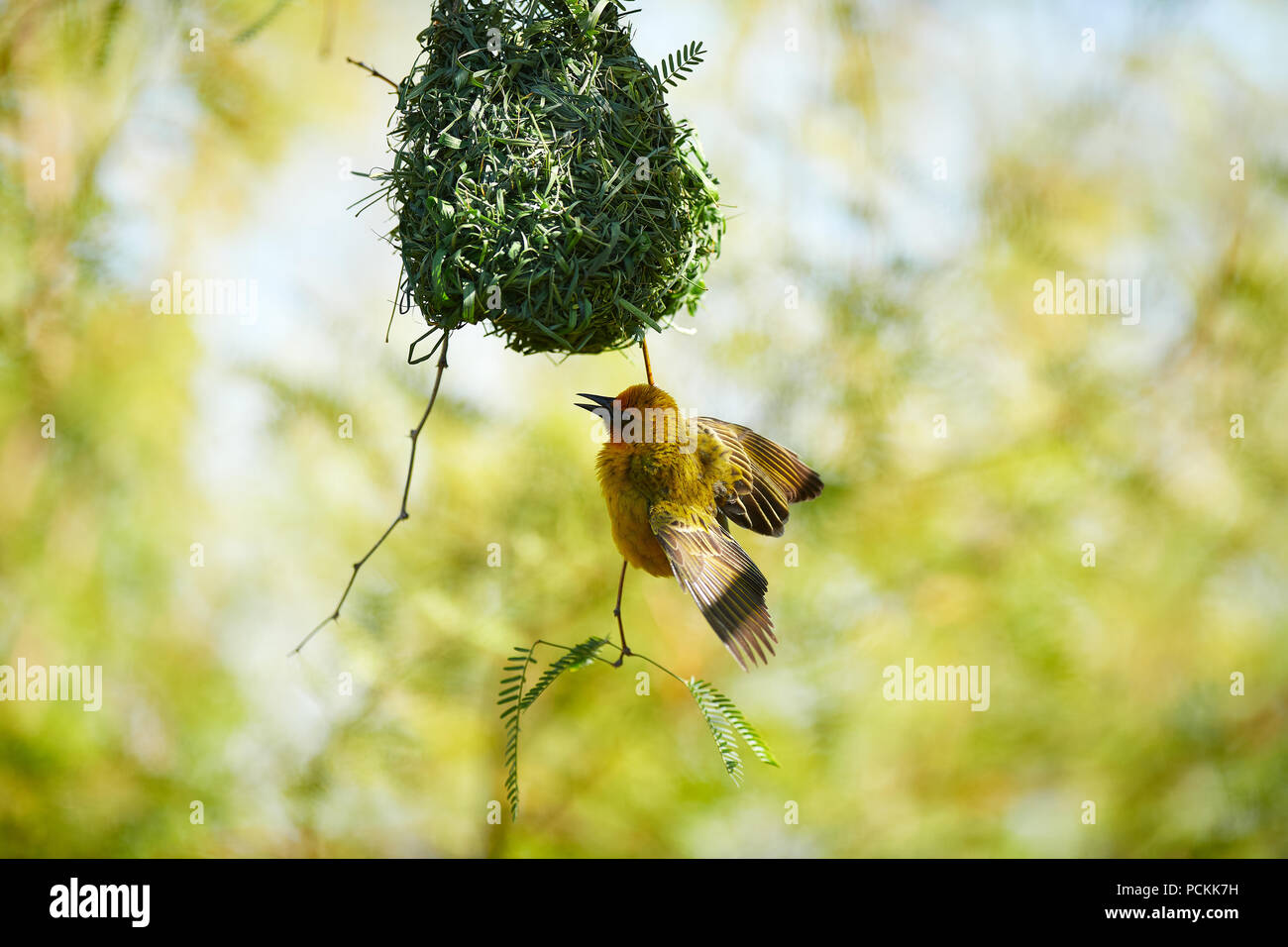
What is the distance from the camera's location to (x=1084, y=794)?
416 cm

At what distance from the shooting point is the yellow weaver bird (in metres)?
1.58

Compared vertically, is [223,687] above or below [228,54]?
below

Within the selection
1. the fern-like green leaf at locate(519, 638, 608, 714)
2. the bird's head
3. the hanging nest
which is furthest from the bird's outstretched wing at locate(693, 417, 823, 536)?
the fern-like green leaf at locate(519, 638, 608, 714)

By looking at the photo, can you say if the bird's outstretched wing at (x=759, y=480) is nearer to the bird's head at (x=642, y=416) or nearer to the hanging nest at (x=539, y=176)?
the bird's head at (x=642, y=416)

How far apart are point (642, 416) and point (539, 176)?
477 millimetres

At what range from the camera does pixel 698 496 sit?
5.97 ft

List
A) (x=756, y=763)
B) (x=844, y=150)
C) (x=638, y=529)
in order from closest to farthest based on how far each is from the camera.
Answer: (x=638, y=529) → (x=844, y=150) → (x=756, y=763)

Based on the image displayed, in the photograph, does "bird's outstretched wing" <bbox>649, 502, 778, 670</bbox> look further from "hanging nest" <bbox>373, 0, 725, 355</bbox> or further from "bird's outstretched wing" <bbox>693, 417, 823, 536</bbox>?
"hanging nest" <bbox>373, 0, 725, 355</bbox>

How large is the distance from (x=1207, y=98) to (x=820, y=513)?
2.30 meters

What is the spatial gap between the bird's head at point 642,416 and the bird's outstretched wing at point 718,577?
146 millimetres

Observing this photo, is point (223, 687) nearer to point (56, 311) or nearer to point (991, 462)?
point (56, 311)

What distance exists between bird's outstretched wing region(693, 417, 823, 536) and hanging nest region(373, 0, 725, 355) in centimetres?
28

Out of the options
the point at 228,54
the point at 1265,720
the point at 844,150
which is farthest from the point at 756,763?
the point at 228,54

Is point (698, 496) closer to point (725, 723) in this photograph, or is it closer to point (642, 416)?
point (642, 416)
